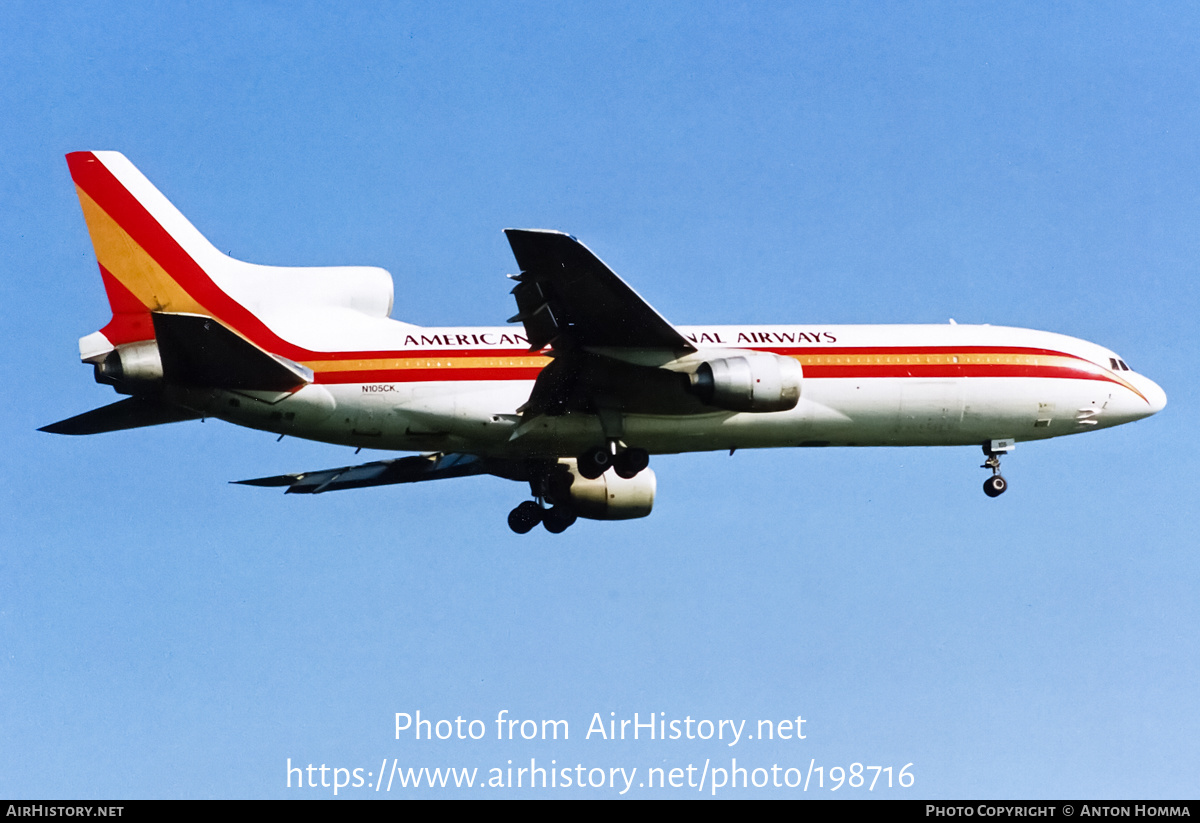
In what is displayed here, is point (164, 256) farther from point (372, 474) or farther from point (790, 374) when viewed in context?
point (790, 374)

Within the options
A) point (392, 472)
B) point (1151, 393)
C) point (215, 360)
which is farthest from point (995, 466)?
point (215, 360)

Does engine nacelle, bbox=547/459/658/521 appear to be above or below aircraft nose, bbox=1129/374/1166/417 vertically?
below

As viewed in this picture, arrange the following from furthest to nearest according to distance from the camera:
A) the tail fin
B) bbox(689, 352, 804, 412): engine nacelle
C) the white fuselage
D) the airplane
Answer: the white fuselage, the tail fin, bbox(689, 352, 804, 412): engine nacelle, the airplane

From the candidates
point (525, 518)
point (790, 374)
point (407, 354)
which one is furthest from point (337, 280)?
point (790, 374)

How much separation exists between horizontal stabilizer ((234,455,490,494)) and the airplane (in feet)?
15.7

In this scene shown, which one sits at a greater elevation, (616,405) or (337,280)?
(337,280)

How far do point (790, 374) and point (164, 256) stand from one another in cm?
1451

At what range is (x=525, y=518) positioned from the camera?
37.5m

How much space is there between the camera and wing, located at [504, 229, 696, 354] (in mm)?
28484

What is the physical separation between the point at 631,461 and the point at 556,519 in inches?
181

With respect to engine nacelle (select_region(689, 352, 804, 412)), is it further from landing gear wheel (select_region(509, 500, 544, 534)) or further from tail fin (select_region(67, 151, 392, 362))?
tail fin (select_region(67, 151, 392, 362))

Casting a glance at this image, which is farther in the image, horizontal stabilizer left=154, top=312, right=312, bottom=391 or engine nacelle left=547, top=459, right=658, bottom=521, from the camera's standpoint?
engine nacelle left=547, top=459, right=658, bottom=521

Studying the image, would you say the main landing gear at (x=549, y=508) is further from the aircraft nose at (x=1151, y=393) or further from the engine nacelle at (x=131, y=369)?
the aircraft nose at (x=1151, y=393)

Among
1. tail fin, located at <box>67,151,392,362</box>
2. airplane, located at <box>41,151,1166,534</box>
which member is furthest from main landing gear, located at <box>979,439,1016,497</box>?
tail fin, located at <box>67,151,392,362</box>
